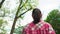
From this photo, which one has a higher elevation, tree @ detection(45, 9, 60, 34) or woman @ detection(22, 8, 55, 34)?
woman @ detection(22, 8, 55, 34)

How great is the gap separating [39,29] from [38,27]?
45 mm

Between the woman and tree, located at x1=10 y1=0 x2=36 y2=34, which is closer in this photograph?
the woman

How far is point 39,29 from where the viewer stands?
4117 mm

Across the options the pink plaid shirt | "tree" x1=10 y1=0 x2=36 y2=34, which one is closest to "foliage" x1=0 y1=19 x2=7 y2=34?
"tree" x1=10 y1=0 x2=36 y2=34

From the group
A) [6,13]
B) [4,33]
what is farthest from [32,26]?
[4,33]

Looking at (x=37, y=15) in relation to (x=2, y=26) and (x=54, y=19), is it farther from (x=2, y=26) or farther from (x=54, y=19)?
(x=54, y=19)

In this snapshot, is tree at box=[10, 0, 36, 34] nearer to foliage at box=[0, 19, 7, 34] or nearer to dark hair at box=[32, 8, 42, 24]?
foliage at box=[0, 19, 7, 34]

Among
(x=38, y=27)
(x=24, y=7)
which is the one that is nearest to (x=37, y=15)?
(x=38, y=27)

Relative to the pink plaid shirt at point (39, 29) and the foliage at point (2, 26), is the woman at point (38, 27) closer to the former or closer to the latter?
the pink plaid shirt at point (39, 29)

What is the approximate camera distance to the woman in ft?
13.5

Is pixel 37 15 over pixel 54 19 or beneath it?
over

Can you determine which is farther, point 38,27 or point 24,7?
point 24,7

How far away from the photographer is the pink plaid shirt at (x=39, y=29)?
161 inches

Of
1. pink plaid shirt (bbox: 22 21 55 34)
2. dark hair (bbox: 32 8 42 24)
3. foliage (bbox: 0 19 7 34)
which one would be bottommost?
foliage (bbox: 0 19 7 34)
